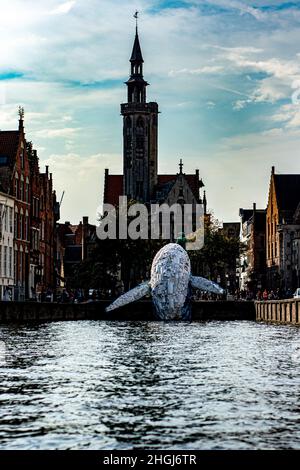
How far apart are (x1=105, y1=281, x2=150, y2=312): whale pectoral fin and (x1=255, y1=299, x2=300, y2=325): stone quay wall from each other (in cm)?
925

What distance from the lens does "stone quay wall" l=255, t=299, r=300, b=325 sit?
227 ft

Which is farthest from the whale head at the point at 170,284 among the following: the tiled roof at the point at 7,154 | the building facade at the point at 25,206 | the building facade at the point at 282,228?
the building facade at the point at 282,228

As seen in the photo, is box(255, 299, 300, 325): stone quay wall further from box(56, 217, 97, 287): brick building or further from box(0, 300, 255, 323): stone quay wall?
box(56, 217, 97, 287): brick building

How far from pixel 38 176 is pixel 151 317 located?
56.9 feet

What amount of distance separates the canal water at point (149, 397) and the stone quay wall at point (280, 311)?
30136 mm

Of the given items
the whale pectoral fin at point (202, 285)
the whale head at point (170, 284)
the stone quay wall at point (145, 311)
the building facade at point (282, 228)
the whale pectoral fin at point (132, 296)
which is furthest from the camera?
the building facade at point (282, 228)

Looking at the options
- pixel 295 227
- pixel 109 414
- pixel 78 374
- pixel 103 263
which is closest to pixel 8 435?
pixel 109 414

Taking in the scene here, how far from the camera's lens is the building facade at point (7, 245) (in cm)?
7969

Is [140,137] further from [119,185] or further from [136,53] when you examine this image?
[136,53]

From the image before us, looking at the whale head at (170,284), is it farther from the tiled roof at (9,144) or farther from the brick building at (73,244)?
the brick building at (73,244)

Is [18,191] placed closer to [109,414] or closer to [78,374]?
[78,374]

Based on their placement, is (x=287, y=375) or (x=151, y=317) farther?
(x=151, y=317)

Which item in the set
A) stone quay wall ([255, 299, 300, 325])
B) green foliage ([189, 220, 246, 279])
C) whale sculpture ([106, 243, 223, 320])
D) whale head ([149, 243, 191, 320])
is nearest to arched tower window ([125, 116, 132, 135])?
green foliage ([189, 220, 246, 279])

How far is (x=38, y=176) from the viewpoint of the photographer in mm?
95312
